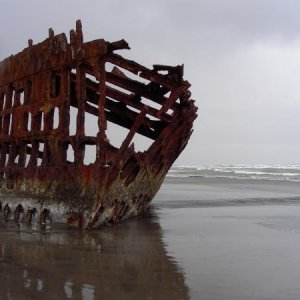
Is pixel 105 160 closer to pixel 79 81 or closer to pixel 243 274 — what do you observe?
pixel 79 81

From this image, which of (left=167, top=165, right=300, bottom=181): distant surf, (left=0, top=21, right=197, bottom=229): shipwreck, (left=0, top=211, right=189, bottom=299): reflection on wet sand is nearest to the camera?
(left=0, top=211, right=189, bottom=299): reflection on wet sand

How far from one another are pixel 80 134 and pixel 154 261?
283 centimetres

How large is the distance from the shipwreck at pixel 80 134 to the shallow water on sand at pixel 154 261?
1.79 feet

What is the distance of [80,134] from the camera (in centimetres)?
736

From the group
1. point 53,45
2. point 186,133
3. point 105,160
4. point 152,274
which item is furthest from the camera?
point 186,133

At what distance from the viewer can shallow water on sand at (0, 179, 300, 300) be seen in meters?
4.04

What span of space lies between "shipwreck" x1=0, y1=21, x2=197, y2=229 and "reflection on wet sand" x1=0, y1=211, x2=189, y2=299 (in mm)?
710

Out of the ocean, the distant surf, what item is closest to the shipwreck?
the ocean

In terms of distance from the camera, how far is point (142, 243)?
6473 mm

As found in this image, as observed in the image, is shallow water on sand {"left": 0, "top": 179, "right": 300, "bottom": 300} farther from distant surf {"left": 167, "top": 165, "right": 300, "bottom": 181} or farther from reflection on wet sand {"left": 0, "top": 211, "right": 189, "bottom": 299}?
distant surf {"left": 167, "top": 165, "right": 300, "bottom": 181}

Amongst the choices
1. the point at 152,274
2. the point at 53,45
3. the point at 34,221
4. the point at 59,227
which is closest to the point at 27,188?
the point at 34,221

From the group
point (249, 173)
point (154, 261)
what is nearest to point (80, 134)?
point (154, 261)

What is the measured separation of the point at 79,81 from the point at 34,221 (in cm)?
263

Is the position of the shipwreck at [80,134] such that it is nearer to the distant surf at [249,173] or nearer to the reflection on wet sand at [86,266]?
the reflection on wet sand at [86,266]
